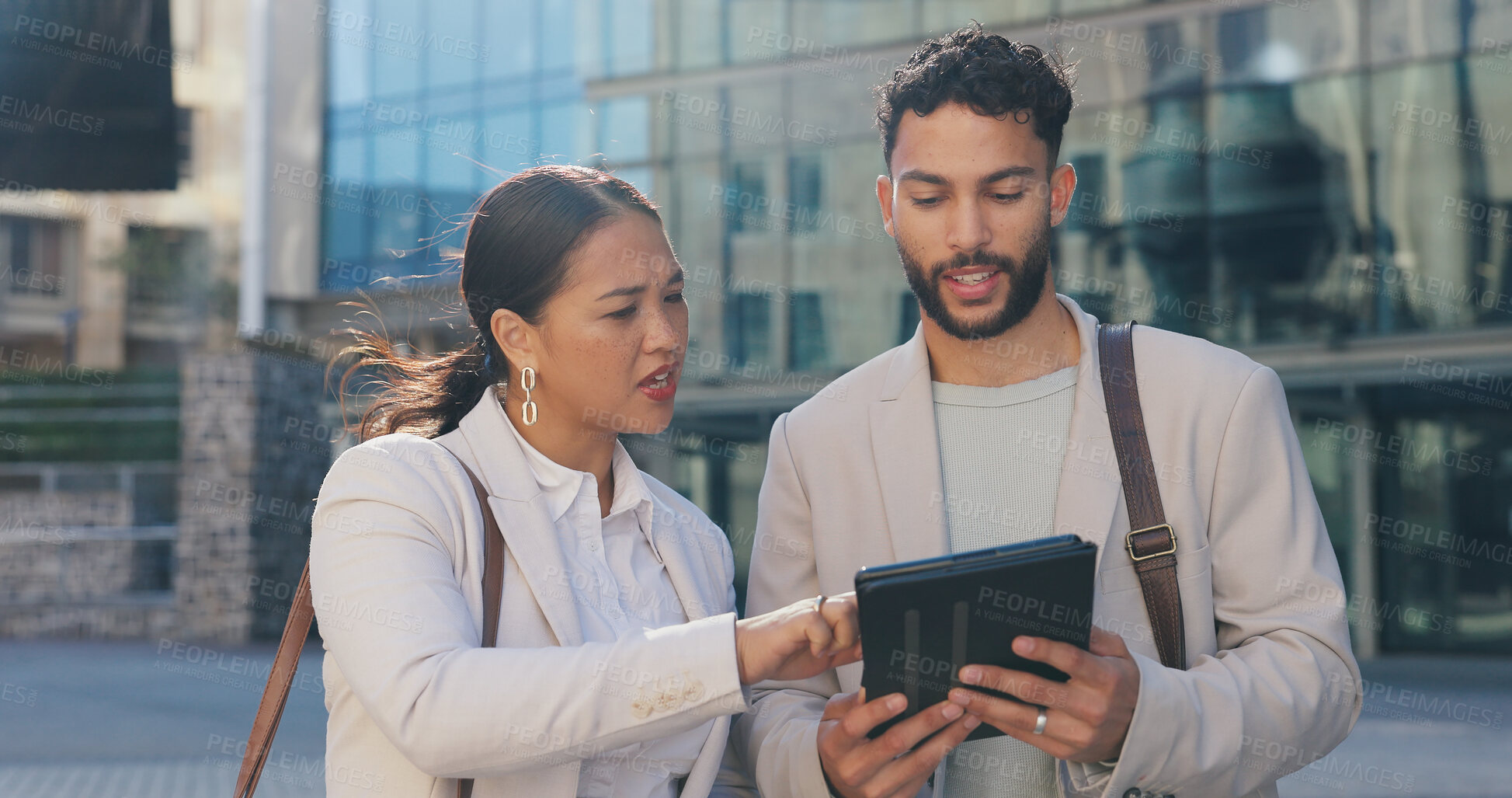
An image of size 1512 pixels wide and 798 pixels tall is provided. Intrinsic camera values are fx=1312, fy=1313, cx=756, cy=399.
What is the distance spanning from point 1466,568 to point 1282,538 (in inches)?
541

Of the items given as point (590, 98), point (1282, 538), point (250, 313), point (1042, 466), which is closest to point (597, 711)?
point (1042, 466)

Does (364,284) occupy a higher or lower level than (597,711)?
higher

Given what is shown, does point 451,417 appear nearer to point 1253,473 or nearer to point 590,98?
point 1253,473

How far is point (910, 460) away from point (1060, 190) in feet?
2.11

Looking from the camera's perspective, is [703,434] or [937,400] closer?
[937,400]

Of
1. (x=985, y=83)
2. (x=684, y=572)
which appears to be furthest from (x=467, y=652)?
(x=985, y=83)

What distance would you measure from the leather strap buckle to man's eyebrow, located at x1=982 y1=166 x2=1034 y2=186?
74 centimetres

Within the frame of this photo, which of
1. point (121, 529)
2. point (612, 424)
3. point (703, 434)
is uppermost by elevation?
point (612, 424)

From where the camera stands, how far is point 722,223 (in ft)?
51.9

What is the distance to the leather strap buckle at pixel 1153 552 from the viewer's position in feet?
8.06
